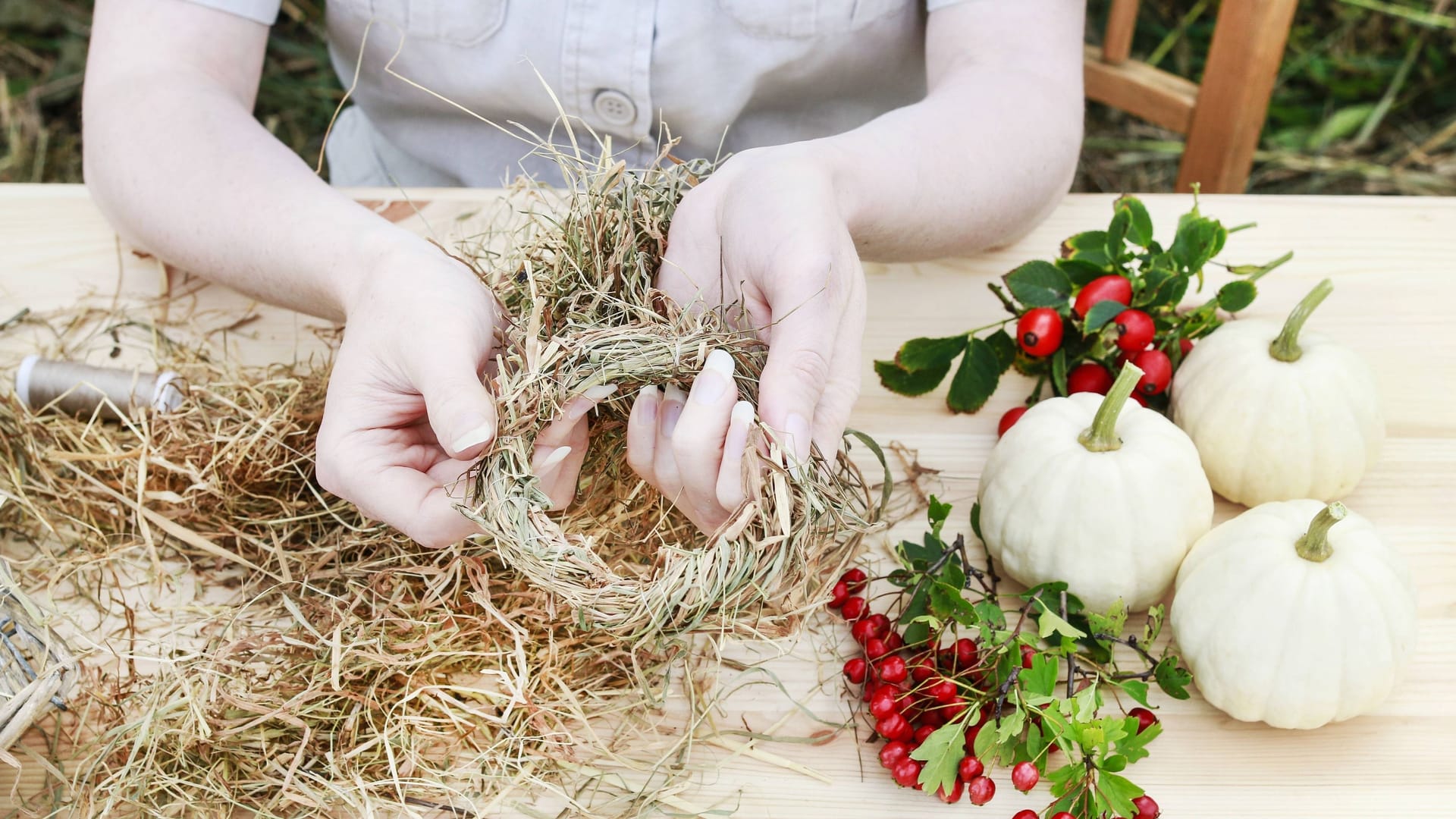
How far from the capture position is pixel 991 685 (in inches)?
28.6

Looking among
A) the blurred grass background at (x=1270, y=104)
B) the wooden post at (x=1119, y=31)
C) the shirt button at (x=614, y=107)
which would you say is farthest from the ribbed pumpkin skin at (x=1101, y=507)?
the blurred grass background at (x=1270, y=104)

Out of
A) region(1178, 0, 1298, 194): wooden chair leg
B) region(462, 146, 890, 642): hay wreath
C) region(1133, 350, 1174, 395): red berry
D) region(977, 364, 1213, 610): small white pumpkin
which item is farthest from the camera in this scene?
region(1178, 0, 1298, 194): wooden chair leg

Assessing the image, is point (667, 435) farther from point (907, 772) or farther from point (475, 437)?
point (907, 772)

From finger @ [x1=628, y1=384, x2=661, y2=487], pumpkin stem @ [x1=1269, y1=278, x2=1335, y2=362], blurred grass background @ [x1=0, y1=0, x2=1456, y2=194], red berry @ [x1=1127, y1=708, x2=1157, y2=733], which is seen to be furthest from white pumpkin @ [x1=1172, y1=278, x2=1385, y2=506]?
blurred grass background @ [x1=0, y1=0, x2=1456, y2=194]

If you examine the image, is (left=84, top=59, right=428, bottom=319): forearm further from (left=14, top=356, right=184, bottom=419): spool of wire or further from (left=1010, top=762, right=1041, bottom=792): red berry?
(left=1010, top=762, right=1041, bottom=792): red berry

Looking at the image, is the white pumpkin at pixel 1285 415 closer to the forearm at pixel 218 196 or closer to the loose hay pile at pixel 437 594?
the loose hay pile at pixel 437 594

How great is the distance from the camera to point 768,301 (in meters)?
0.76

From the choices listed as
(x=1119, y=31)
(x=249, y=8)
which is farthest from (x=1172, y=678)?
(x=1119, y=31)

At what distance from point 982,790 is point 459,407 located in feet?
1.37

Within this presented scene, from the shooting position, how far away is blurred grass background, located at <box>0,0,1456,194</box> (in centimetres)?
232

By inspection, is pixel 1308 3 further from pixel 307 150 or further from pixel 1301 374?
pixel 307 150

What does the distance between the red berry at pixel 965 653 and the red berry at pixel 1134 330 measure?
1.01 ft

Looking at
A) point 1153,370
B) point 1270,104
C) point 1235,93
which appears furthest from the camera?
point 1270,104

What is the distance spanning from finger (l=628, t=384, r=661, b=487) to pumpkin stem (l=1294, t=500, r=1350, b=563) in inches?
17.2
